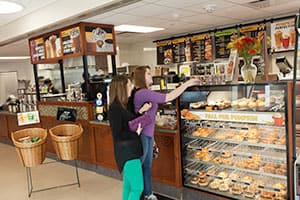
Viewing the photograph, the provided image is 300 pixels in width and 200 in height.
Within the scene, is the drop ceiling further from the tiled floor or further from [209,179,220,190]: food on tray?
the tiled floor

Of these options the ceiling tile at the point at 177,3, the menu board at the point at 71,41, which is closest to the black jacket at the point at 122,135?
the ceiling tile at the point at 177,3

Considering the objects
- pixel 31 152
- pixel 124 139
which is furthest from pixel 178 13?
pixel 31 152

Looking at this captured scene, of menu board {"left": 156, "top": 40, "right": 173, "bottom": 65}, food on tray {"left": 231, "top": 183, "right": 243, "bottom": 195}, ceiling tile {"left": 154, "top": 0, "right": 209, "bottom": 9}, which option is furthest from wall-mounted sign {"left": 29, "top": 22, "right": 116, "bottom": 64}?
food on tray {"left": 231, "top": 183, "right": 243, "bottom": 195}

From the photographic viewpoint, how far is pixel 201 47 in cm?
690

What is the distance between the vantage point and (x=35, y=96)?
685 cm

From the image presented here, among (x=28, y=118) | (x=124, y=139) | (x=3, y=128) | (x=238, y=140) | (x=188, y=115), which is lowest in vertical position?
(x=3, y=128)

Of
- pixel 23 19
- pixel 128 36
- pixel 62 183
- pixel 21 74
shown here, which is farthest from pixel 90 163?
pixel 21 74

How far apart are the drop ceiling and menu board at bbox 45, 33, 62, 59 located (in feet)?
0.93

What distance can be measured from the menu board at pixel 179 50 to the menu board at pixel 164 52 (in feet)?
0.45

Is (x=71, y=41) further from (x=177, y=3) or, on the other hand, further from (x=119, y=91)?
(x=119, y=91)

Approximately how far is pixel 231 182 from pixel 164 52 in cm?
523

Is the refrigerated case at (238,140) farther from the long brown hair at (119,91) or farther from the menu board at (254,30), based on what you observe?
the menu board at (254,30)

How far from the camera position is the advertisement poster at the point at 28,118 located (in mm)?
5746

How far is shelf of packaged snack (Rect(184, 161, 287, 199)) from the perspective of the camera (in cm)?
279
